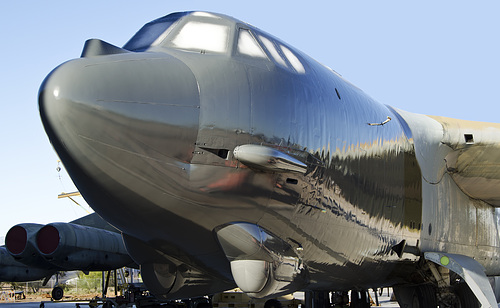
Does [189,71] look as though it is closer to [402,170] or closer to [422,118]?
[402,170]

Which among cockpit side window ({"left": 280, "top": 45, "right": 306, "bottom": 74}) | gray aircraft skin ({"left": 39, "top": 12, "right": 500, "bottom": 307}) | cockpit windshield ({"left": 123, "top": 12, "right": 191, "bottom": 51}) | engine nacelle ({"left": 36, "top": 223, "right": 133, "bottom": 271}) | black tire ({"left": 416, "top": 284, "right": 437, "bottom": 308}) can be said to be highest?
cockpit windshield ({"left": 123, "top": 12, "right": 191, "bottom": 51})

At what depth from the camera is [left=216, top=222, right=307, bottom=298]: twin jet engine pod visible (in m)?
4.27

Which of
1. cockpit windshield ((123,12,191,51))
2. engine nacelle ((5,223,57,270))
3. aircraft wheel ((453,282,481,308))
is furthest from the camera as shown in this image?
engine nacelle ((5,223,57,270))

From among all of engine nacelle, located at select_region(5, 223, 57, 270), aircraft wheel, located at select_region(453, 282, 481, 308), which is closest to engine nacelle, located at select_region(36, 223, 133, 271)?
engine nacelle, located at select_region(5, 223, 57, 270)

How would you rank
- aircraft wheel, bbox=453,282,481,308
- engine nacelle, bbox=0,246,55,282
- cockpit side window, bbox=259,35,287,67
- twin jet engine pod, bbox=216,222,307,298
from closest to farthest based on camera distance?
twin jet engine pod, bbox=216,222,307,298 → cockpit side window, bbox=259,35,287,67 → aircraft wheel, bbox=453,282,481,308 → engine nacelle, bbox=0,246,55,282

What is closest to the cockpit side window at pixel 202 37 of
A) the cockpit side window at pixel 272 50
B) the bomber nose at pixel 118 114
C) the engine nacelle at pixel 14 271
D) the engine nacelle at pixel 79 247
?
the cockpit side window at pixel 272 50

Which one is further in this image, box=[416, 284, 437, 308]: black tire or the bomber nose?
box=[416, 284, 437, 308]: black tire

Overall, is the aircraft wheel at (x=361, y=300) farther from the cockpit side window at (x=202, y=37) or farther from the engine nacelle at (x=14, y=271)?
the engine nacelle at (x=14, y=271)

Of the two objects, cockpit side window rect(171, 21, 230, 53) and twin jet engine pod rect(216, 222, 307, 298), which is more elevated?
cockpit side window rect(171, 21, 230, 53)

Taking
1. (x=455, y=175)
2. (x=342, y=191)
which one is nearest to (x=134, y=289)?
(x=455, y=175)

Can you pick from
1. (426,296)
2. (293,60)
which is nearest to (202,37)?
(293,60)

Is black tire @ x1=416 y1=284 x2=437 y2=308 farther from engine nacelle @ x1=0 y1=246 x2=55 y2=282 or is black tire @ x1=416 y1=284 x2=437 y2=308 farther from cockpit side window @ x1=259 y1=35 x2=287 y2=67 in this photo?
engine nacelle @ x1=0 y1=246 x2=55 y2=282

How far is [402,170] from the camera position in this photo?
6.64 meters

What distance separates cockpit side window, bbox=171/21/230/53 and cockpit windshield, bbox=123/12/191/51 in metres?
0.21
